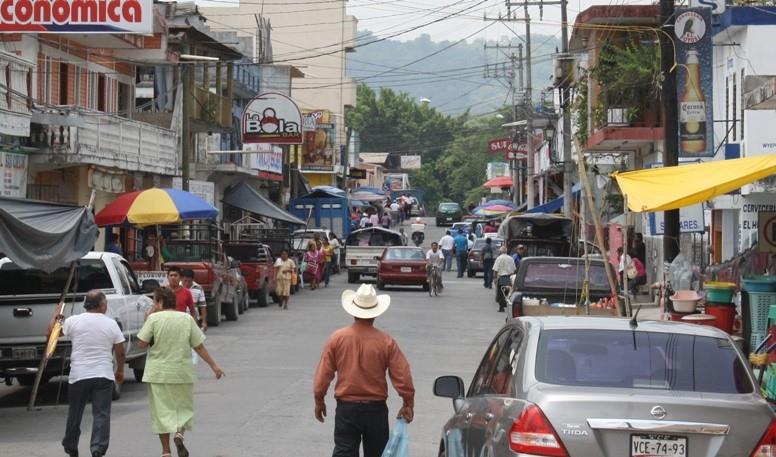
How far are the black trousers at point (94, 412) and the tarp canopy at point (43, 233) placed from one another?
3131 millimetres

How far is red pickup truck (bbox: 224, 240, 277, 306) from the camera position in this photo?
34.2 m

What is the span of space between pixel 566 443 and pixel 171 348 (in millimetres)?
6297

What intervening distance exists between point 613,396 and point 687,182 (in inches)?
388

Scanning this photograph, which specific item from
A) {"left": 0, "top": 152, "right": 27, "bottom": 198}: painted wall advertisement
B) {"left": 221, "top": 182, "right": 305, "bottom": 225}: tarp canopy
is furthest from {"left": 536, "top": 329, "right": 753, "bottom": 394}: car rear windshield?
{"left": 221, "top": 182, "right": 305, "bottom": 225}: tarp canopy

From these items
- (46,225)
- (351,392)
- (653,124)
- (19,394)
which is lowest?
(19,394)

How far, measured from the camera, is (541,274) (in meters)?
22.8

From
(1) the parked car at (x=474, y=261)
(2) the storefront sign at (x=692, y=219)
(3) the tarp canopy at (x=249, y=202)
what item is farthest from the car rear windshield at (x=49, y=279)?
(1) the parked car at (x=474, y=261)

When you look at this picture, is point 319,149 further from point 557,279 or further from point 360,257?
point 557,279

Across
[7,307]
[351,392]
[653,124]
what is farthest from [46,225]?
[653,124]

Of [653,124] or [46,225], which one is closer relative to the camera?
[46,225]

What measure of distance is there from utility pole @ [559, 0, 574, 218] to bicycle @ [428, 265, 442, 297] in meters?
5.91

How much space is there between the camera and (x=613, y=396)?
6734mm

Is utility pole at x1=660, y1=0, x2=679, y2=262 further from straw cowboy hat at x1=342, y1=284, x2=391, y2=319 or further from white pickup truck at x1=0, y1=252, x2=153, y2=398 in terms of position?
straw cowboy hat at x1=342, y1=284, x2=391, y2=319

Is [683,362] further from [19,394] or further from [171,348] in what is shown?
[19,394]
